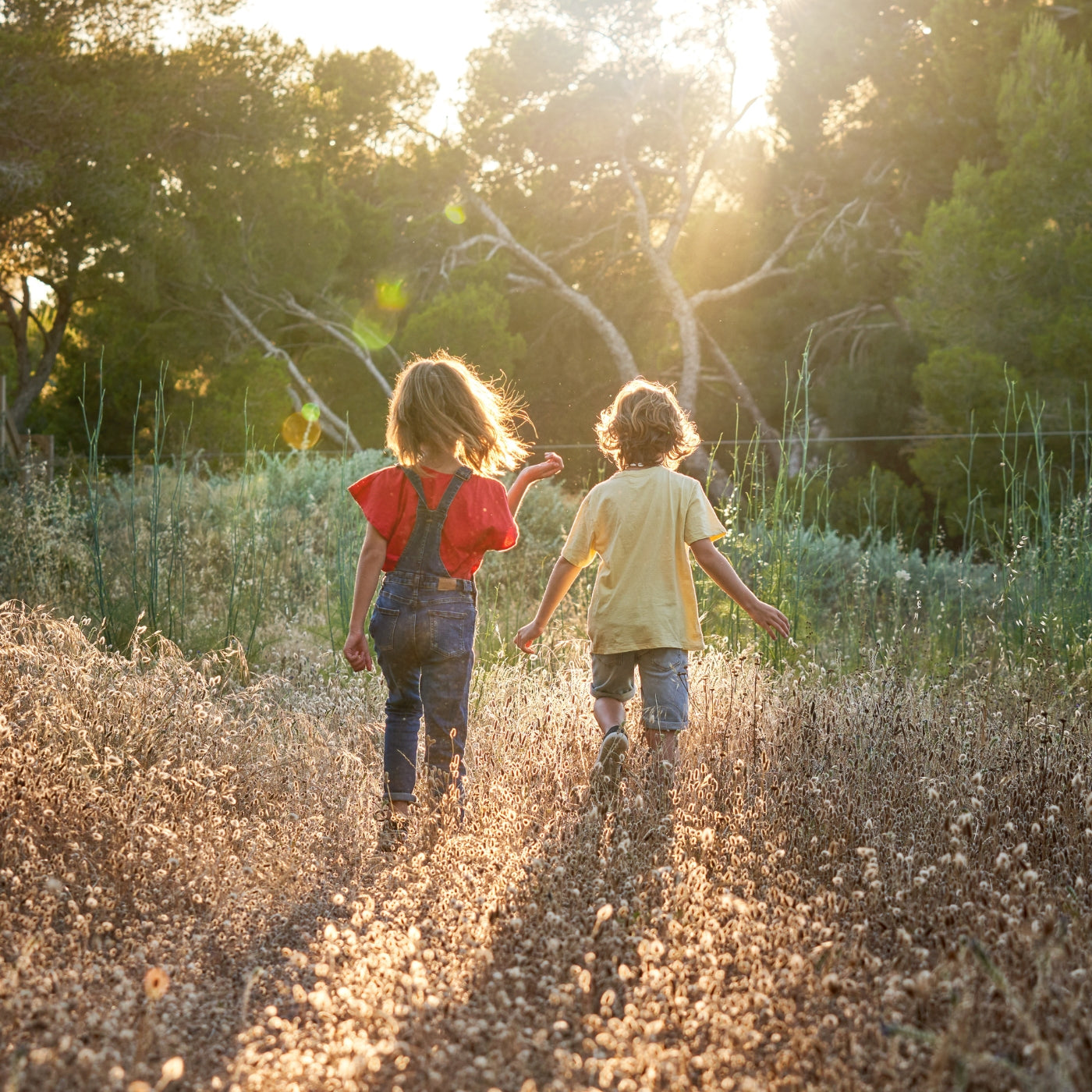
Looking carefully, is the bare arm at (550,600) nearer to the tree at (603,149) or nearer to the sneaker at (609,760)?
the sneaker at (609,760)

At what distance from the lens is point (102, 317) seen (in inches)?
669

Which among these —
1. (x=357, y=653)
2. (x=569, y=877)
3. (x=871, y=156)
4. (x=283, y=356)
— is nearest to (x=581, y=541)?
(x=357, y=653)

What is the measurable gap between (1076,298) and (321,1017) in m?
10.8

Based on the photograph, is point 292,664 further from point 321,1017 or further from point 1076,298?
point 1076,298

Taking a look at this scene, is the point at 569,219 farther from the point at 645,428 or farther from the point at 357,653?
the point at 357,653

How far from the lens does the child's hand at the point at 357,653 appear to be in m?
2.97

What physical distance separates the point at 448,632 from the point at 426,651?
8cm

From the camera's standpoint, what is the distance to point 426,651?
3.03 meters

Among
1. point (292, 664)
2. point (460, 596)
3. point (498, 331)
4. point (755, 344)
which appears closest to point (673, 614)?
→ point (460, 596)

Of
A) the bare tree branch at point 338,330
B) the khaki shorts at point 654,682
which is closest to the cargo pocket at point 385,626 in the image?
the khaki shorts at point 654,682

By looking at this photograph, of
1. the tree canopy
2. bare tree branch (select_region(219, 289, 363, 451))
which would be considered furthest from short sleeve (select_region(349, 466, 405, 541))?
bare tree branch (select_region(219, 289, 363, 451))

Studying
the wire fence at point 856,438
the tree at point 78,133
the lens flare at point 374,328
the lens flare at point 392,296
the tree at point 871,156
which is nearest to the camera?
the wire fence at point 856,438

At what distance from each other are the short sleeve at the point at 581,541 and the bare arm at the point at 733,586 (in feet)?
1.04

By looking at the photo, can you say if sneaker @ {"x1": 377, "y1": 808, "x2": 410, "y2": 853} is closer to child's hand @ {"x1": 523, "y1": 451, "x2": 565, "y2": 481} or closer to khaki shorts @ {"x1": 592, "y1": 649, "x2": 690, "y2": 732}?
khaki shorts @ {"x1": 592, "y1": 649, "x2": 690, "y2": 732}
